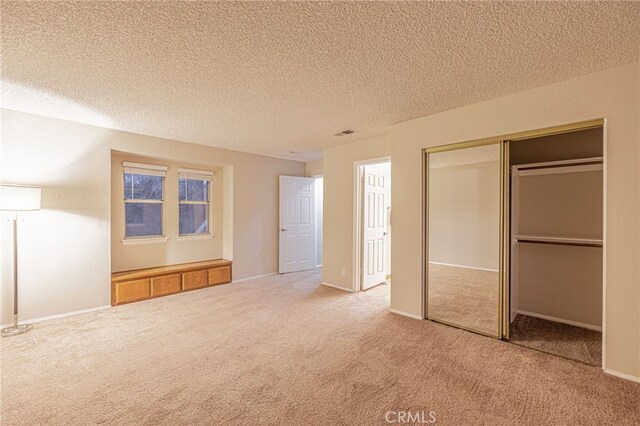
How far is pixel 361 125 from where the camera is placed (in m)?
3.84

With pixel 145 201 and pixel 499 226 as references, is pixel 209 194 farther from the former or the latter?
pixel 499 226

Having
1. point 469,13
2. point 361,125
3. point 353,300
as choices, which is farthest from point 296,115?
point 353,300

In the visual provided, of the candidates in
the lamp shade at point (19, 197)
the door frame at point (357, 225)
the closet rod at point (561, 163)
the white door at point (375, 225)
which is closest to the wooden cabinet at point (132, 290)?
the lamp shade at point (19, 197)

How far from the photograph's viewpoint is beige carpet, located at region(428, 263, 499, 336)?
3.39 m

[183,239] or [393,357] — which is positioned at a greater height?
[183,239]

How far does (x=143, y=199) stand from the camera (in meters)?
4.75

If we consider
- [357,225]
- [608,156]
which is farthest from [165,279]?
[608,156]

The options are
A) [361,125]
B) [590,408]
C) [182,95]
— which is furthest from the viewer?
[361,125]

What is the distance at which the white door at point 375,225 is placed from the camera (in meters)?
4.84

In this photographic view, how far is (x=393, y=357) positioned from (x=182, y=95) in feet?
10.7

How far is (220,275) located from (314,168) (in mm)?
3038

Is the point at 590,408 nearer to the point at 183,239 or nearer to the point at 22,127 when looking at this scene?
the point at 183,239

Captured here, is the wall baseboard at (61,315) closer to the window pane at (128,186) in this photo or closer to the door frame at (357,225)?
the window pane at (128,186)

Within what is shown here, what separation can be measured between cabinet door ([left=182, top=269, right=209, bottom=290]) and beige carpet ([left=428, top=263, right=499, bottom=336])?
12.0ft
